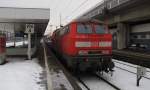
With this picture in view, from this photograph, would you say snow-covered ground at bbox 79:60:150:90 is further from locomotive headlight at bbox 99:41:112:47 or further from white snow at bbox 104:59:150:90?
locomotive headlight at bbox 99:41:112:47

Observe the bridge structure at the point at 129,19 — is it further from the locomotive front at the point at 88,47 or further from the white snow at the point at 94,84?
the white snow at the point at 94,84

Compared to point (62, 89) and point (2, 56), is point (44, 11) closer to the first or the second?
point (2, 56)

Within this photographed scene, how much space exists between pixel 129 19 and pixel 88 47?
67.8 ft

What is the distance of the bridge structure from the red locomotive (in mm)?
15018

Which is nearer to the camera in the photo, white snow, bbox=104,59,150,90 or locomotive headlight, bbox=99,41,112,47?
white snow, bbox=104,59,150,90

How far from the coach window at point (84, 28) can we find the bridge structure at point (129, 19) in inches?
593

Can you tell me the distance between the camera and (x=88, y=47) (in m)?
12.0

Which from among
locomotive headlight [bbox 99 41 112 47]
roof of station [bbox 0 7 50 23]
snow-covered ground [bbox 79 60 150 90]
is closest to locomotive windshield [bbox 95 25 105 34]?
locomotive headlight [bbox 99 41 112 47]

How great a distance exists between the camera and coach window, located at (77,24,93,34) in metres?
12.3

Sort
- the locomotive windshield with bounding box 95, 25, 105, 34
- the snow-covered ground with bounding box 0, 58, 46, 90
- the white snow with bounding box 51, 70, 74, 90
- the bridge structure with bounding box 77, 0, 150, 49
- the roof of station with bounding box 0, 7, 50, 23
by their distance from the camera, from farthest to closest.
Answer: the bridge structure with bounding box 77, 0, 150, 49 → the roof of station with bounding box 0, 7, 50, 23 → the locomotive windshield with bounding box 95, 25, 105, 34 → the white snow with bounding box 51, 70, 74, 90 → the snow-covered ground with bounding box 0, 58, 46, 90

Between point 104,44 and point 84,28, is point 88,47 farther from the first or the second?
point 84,28

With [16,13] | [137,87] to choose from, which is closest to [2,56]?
[16,13]

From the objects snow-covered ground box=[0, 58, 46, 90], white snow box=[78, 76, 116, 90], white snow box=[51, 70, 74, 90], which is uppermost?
snow-covered ground box=[0, 58, 46, 90]

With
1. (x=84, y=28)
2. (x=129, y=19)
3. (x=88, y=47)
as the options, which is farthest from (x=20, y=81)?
(x=129, y=19)
